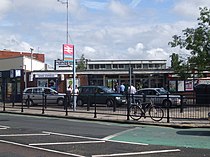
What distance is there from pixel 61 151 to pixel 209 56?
18.8m

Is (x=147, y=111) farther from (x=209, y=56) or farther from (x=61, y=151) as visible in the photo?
(x=209, y=56)

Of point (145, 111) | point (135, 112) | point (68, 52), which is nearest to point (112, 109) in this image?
point (135, 112)

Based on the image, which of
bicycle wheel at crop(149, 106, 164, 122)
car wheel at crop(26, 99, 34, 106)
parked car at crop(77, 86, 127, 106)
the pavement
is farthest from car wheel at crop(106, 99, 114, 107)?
car wheel at crop(26, 99, 34, 106)

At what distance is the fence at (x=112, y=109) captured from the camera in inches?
625

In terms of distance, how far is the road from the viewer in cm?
898

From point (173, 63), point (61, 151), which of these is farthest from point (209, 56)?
point (61, 151)

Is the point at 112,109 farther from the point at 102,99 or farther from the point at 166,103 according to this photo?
the point at 166,103

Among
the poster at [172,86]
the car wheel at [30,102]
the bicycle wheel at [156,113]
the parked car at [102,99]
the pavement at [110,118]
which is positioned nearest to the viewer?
the pavement at [110,118]

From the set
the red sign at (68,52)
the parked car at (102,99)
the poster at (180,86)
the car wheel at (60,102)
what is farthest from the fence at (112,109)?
the poster at (180,86)

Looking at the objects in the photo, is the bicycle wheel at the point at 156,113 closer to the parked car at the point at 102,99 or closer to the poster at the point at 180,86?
the parked car at the point at 102,99

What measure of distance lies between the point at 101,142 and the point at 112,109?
7.80 meters

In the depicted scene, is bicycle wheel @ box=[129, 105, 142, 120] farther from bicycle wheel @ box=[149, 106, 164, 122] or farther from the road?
the road

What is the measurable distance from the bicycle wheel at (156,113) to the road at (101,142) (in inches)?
86.0

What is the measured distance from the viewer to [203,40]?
26.0 metres
